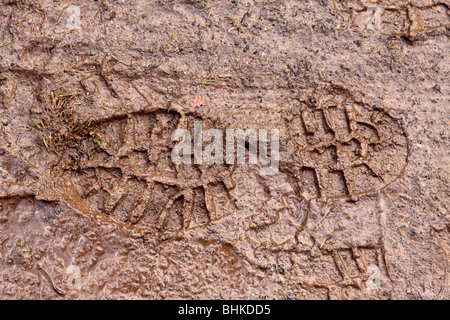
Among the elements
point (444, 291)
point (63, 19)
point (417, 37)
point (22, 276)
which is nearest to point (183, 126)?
point (63, 19)

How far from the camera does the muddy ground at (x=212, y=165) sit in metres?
2.60

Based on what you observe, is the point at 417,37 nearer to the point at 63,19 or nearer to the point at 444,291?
the point at 444,291

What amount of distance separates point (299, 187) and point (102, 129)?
144 centimetres

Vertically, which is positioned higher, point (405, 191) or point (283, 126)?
point (283, 126)

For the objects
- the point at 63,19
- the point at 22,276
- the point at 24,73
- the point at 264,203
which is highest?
the point at 63,19

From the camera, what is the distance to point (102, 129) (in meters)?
2.64

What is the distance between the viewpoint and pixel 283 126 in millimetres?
2650

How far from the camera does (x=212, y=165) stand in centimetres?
262

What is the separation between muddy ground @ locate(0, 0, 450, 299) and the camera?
2598 mm

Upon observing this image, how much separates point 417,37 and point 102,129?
91.7 inches

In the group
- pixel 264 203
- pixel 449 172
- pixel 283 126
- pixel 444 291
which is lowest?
pixel 444 291

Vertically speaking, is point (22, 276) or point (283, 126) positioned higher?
point (283, 126)

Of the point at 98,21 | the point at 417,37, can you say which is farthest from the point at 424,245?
the point at 98,21

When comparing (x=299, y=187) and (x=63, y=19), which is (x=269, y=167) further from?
(x=63, y=19)
